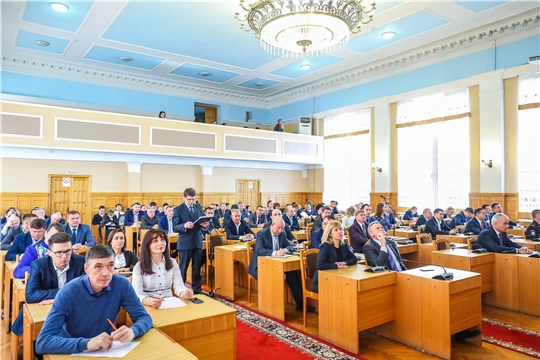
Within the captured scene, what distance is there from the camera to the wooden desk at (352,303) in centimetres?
374

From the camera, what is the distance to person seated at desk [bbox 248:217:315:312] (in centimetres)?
509

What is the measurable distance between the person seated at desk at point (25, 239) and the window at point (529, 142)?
10.2 metres

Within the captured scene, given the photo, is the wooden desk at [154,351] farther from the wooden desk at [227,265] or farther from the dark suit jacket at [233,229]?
Result: the dark suit jacket at [233,229]

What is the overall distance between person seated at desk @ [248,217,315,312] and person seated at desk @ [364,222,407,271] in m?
1.15

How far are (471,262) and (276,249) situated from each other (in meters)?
2.58

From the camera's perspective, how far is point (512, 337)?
418 cm

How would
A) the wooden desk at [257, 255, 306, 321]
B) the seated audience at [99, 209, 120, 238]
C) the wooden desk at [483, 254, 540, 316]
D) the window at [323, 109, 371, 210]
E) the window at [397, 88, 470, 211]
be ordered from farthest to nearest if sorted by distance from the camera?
1. the window at [323, 109, 371, 210]
2. the window at [397, 88, 470, 211]
3. the seated audience at [99, 209, 120, 238]
4. the wooden desk at [483, 254, 540, 316]
5. the wooden desk at [257, 255, 306, 321]

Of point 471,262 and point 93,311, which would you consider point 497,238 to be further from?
point 93,311

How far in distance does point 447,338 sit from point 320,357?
47.2 inches

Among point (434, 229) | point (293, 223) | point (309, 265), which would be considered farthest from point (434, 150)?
point (309, 265)

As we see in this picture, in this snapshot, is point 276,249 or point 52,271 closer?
point 52,271

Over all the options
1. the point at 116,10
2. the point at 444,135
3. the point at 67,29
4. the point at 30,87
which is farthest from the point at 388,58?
the point at 30,87

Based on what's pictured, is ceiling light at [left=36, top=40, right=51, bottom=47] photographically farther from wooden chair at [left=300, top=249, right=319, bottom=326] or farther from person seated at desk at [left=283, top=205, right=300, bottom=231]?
wooden chair at [left=300, top=249, right=319, bottom=326]

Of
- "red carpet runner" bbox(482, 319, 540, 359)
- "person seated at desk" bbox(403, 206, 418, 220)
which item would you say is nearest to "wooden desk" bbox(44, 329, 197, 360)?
"red carpet runner" bbox(482, 319, 540, 359)
